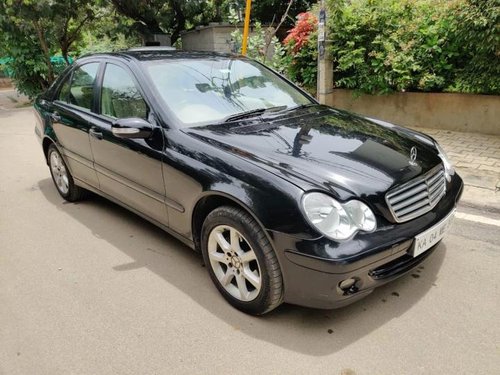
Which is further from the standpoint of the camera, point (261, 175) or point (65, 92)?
point (65, 92)

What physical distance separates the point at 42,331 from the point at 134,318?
56 cm

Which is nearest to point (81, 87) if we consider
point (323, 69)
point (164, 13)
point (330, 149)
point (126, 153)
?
point (126, 153)

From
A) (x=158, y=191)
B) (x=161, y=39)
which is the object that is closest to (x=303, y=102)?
(x=158, y=191)

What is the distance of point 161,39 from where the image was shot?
44.3 feet

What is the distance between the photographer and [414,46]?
6359mm

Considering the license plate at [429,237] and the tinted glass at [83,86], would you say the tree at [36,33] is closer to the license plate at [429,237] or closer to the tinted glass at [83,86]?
the tinted glass at [83,86]

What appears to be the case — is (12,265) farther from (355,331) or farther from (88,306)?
(355,331)

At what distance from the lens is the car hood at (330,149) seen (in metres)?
2.44

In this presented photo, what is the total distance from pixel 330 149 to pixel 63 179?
331cm

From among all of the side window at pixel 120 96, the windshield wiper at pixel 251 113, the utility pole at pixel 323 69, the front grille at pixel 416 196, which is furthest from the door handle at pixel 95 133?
the utility pole at pixel 323 69

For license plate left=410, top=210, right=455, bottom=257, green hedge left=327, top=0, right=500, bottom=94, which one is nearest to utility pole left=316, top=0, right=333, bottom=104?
green hedge left=327, top=0, right=500, bottom=94

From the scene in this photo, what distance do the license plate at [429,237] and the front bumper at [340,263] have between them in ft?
0.11

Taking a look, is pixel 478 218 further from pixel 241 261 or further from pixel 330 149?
pixel 241 261

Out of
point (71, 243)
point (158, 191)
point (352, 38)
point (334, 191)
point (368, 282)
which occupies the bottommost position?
point (71, 243)
